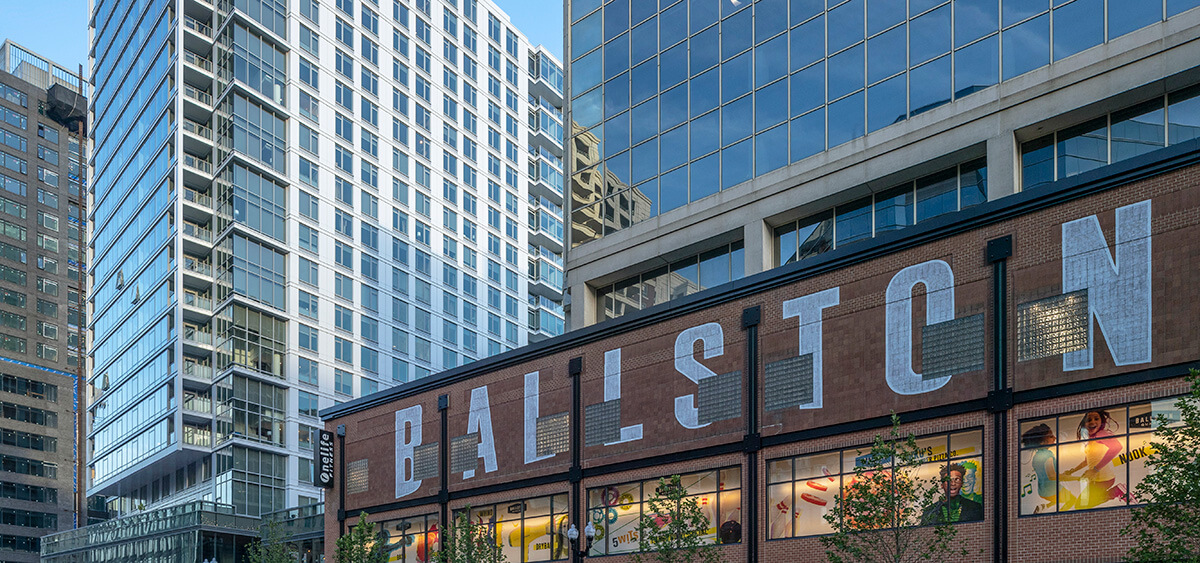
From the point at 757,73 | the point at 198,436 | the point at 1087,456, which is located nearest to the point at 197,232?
the point at 198,436

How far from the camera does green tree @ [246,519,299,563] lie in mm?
A: 59188

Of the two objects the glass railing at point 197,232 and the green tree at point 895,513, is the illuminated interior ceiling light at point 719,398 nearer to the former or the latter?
the green tree at point 895,513

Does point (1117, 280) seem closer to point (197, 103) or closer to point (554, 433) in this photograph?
point (554, 433)

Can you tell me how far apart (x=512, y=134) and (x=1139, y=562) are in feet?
319

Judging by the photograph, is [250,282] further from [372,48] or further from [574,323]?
[574,323]

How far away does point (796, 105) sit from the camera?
44.0 m

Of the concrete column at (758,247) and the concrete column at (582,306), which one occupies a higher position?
the concrete column at (758,247)

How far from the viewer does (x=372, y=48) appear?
10169cm

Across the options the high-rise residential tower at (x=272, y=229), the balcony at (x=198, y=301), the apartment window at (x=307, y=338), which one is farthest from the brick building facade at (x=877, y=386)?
the apartment window at (x=307, y=338)

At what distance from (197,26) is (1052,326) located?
2948 inches

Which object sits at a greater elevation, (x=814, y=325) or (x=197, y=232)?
(x=197, y=232)

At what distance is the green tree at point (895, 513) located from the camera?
1150 inches

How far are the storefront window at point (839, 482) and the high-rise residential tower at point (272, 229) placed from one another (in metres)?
49.6

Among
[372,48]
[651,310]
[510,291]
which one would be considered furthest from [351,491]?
[510,291]
